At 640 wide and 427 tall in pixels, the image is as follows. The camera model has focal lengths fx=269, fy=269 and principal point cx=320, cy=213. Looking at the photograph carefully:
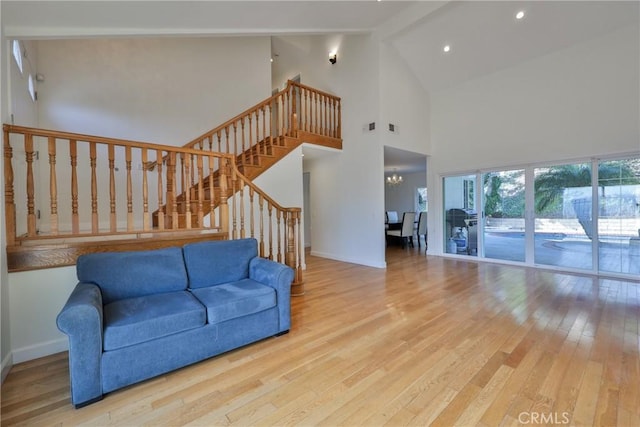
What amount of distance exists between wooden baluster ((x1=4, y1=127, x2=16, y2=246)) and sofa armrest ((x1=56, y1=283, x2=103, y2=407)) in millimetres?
1048

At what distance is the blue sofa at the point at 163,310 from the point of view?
159 centimetres

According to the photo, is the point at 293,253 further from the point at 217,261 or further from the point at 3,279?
the point at 3,279

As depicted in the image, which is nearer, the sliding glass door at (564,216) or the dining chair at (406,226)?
the sliding glass door at (564,216)

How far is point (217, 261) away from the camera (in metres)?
2.59

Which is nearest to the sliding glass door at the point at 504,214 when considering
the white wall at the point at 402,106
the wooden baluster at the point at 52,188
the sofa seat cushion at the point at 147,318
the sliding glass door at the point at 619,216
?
the sliding glass door at the point at 619,216

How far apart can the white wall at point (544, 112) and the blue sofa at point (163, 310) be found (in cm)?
510

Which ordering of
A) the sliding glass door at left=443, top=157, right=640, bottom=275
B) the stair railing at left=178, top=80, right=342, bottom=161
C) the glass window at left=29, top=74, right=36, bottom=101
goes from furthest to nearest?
the stair railing at left=178, top=80, right=342, bottom=161 < the sliding glass door at left=443, top=157, right=640, bottom=275 < the glass window at left=29, top=74, right=36, bottom=101

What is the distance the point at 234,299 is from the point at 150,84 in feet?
15.8

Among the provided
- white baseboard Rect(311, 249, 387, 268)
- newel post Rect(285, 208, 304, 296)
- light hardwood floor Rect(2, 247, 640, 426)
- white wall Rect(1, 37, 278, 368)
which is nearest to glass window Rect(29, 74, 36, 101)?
white wall Rect(1, 37, 278, 368)

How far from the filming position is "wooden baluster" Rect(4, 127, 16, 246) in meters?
2.02

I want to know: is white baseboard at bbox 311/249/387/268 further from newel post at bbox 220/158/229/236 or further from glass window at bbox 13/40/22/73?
glass window at bbox 13/40/22/73

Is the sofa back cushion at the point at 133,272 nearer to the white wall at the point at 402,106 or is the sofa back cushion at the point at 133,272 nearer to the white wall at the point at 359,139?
the white wall at the point at 359,139

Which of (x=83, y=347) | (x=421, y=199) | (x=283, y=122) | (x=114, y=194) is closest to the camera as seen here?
(x=83, y=347)

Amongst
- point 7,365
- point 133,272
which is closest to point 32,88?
point 133,272
